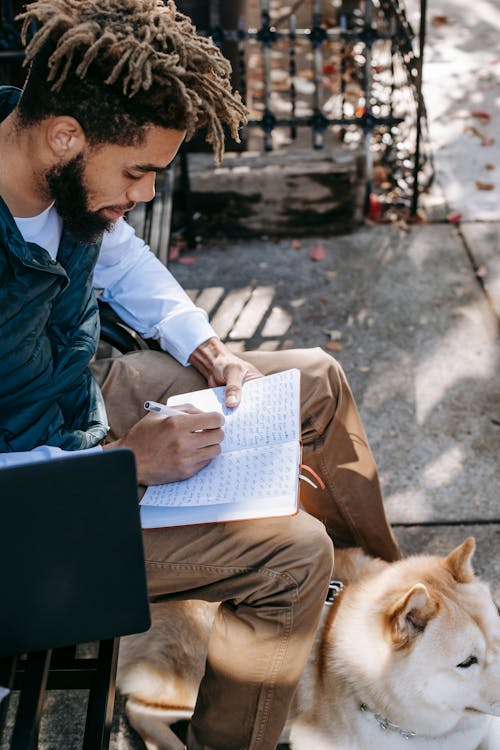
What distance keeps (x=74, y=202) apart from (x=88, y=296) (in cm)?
33

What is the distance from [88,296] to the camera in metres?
2.49

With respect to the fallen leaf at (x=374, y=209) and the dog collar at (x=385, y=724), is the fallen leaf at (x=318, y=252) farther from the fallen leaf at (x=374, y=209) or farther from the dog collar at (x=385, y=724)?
the dog collar at (x=385, y=724)

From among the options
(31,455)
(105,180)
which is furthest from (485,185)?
(31,455)

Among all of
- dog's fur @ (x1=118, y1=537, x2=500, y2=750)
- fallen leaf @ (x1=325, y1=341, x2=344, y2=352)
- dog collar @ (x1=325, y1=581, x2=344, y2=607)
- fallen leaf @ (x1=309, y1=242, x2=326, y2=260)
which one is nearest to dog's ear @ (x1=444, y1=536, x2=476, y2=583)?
dog's fur @ (x1=118, y1=537, x2=500, y2=750)

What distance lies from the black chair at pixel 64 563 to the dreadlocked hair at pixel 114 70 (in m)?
0.94

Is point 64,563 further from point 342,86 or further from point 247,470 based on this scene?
point 342,86

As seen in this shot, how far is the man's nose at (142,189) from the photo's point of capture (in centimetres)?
227

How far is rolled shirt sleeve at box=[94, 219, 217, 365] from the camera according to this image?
9.19 ft

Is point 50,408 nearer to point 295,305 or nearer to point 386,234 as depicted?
point 295,305

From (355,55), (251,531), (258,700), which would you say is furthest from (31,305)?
(355,55)

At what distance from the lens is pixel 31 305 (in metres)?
2.23

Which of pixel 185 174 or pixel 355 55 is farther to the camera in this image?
pixel 355 55

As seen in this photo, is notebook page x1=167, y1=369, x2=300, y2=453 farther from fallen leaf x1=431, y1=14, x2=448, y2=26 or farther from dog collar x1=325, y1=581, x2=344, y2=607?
fallen leaf x1=431, y1=14, x2=448, y2=26

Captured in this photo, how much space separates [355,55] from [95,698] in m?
6.05
